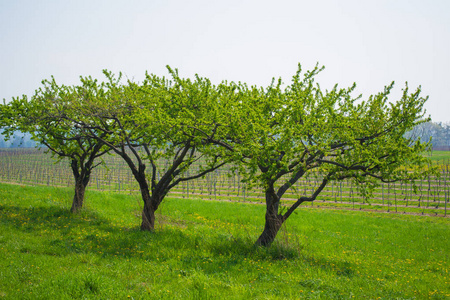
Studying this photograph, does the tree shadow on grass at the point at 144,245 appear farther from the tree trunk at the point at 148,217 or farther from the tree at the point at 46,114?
the tree at the point at 46,114

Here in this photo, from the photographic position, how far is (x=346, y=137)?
8539mm

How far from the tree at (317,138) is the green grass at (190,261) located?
1823mm

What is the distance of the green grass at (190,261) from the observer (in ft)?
18.8

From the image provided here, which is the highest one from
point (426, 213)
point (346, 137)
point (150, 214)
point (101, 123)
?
point (101, 123)

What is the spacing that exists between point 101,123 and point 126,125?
1347 mm

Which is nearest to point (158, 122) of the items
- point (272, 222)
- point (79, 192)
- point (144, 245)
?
point (144, 245)

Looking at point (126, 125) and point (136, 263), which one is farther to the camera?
point (126, 125)

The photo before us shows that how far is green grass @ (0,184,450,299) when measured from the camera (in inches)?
226

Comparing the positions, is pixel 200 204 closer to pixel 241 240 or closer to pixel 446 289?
pixel 241 240

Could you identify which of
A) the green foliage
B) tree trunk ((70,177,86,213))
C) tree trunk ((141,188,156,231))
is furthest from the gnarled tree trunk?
the green foliage

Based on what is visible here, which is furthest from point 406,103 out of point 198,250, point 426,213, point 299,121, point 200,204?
point 426,213

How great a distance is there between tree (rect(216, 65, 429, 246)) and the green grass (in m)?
1.82

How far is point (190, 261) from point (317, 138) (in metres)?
4.55

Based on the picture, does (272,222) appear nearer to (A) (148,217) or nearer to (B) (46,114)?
(A) (148,217)
